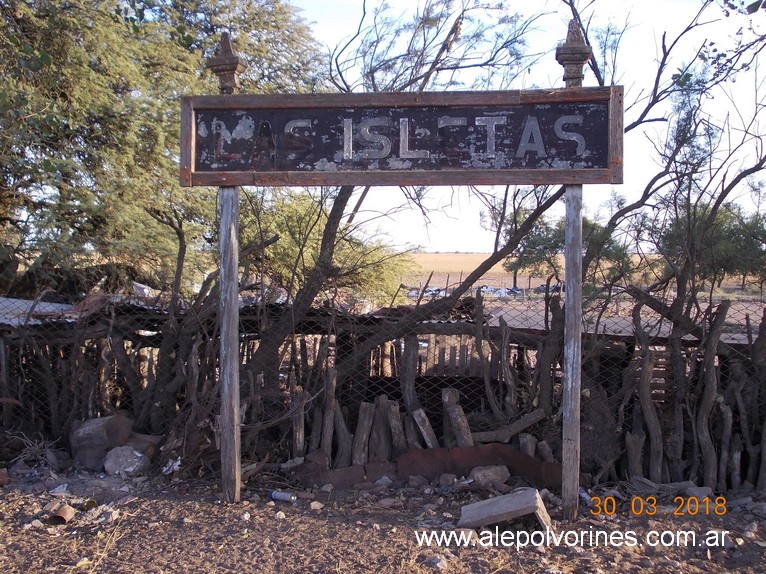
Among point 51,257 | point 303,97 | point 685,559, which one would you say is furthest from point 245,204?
point 685,559

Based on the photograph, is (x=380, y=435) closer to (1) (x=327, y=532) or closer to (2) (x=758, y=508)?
(1) (x=327, y=532)

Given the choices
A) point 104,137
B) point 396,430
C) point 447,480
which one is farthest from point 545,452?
point 104,137

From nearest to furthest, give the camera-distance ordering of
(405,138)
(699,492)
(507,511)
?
(507,511)
(405,138)
(699,492)

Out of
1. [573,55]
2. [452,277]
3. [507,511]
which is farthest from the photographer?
[452,277]

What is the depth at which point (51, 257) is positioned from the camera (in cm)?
840

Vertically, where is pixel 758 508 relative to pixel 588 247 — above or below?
below

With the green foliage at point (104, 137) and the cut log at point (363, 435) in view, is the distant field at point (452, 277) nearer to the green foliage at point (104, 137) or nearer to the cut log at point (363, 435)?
the cut log at point (363, 435)

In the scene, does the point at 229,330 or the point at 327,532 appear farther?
the point at 229,330

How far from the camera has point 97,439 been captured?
207 inches

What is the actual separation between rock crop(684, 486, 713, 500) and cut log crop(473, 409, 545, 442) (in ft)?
3.80

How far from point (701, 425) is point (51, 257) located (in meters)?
7.85

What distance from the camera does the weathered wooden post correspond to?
4.19 metres

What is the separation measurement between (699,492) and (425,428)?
2063 mm

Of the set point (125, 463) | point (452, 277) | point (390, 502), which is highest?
point (452, 277)
